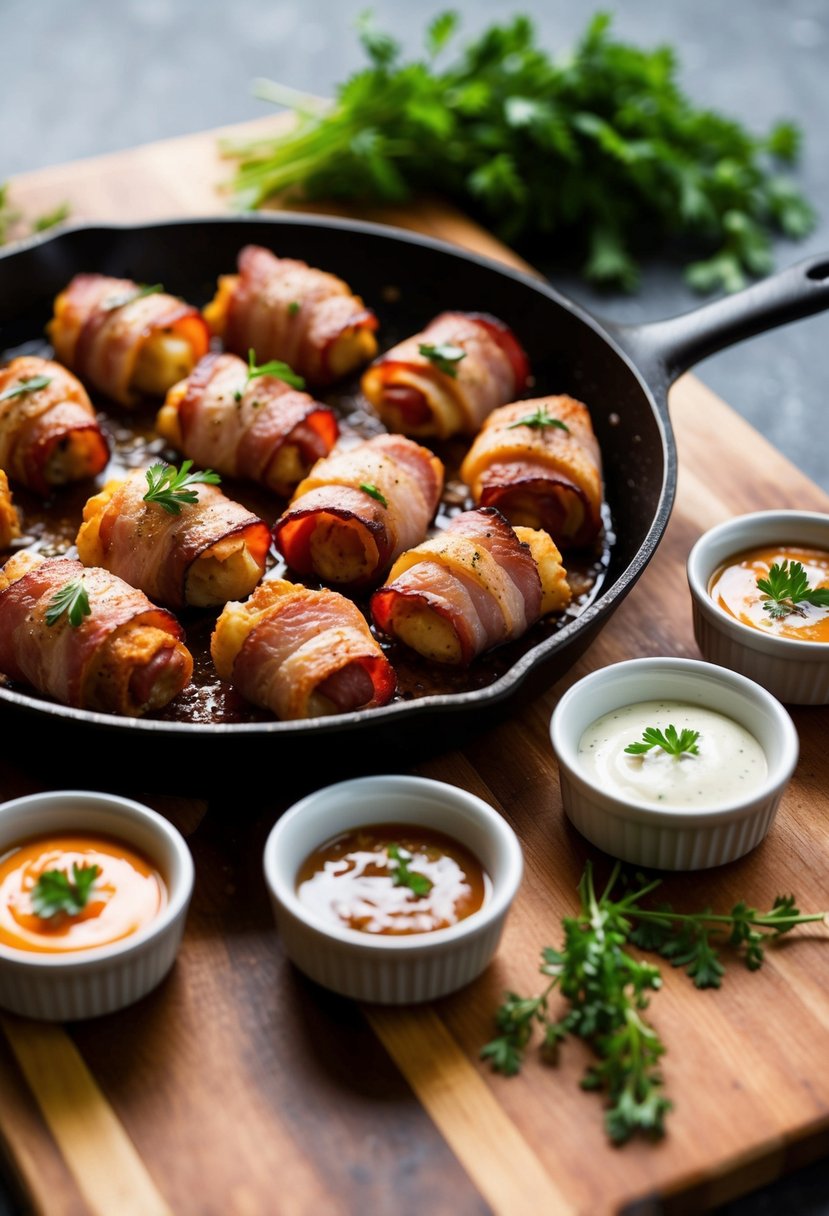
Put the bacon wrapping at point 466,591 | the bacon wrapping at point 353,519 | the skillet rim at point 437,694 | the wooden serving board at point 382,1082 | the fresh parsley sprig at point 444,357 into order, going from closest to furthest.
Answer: the wooden serving board at point 382,1082 → the skillet rim at point 437,694 → the bacon wrapping at point 466,591 → the bacon wrapping at point 353,519 → the fresh parsley sprig at point 444,357

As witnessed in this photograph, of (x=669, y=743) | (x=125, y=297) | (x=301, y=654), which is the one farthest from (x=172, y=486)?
(x=669, y=743)

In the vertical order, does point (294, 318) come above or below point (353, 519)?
above

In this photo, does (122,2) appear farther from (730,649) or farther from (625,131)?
(730,649)

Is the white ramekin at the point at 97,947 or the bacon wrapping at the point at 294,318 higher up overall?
the bacon wrapping at the point at 294,318

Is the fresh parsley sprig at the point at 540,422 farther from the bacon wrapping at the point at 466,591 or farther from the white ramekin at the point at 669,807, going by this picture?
the white ramekin at the point at 669,807

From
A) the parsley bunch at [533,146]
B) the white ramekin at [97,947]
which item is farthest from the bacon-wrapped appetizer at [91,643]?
the parsley bunch at [533,146]

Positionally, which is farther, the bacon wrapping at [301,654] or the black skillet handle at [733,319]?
the black skillet handle at [733,319]

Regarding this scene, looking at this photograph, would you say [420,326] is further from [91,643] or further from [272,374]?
[91,643]
